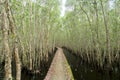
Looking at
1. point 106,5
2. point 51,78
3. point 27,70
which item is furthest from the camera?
point 106,5

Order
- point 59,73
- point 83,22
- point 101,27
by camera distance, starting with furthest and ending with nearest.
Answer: point 83,22
point 101,27
point 59,73

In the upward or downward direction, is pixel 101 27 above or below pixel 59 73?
above

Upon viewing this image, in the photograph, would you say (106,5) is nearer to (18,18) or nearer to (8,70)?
(18,18)

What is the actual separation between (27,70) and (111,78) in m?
7.72

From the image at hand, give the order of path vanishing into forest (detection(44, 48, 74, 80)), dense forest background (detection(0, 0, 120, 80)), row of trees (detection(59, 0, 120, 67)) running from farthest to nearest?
row of trees (detection(59, 0, 120, 67))
dense forest background (detection(0, 0, 120, 80))
path vanishing into forest (detection(44, 48, 74, 80))

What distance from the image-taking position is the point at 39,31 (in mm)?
31078

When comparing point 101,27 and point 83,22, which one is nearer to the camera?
point 101,27

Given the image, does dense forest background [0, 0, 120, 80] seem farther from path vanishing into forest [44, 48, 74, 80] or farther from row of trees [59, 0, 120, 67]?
path vanishing into forest [44, 48, 74, 80]

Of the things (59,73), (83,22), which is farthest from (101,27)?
(59,73)

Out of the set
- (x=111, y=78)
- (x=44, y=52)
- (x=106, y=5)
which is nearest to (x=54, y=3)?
(x=44, y=52)

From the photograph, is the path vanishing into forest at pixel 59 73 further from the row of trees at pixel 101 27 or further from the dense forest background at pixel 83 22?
the row of trees at pixel 101 27

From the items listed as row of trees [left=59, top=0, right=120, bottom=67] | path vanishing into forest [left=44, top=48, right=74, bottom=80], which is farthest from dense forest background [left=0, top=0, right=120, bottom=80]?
path vanishing into forest [left=44, top=48, right=74, bottom=80]

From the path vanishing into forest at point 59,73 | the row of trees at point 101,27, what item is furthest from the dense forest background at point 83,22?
the path vanishing into forest at point 59,73

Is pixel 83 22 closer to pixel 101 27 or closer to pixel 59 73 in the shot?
pixel 101 27
